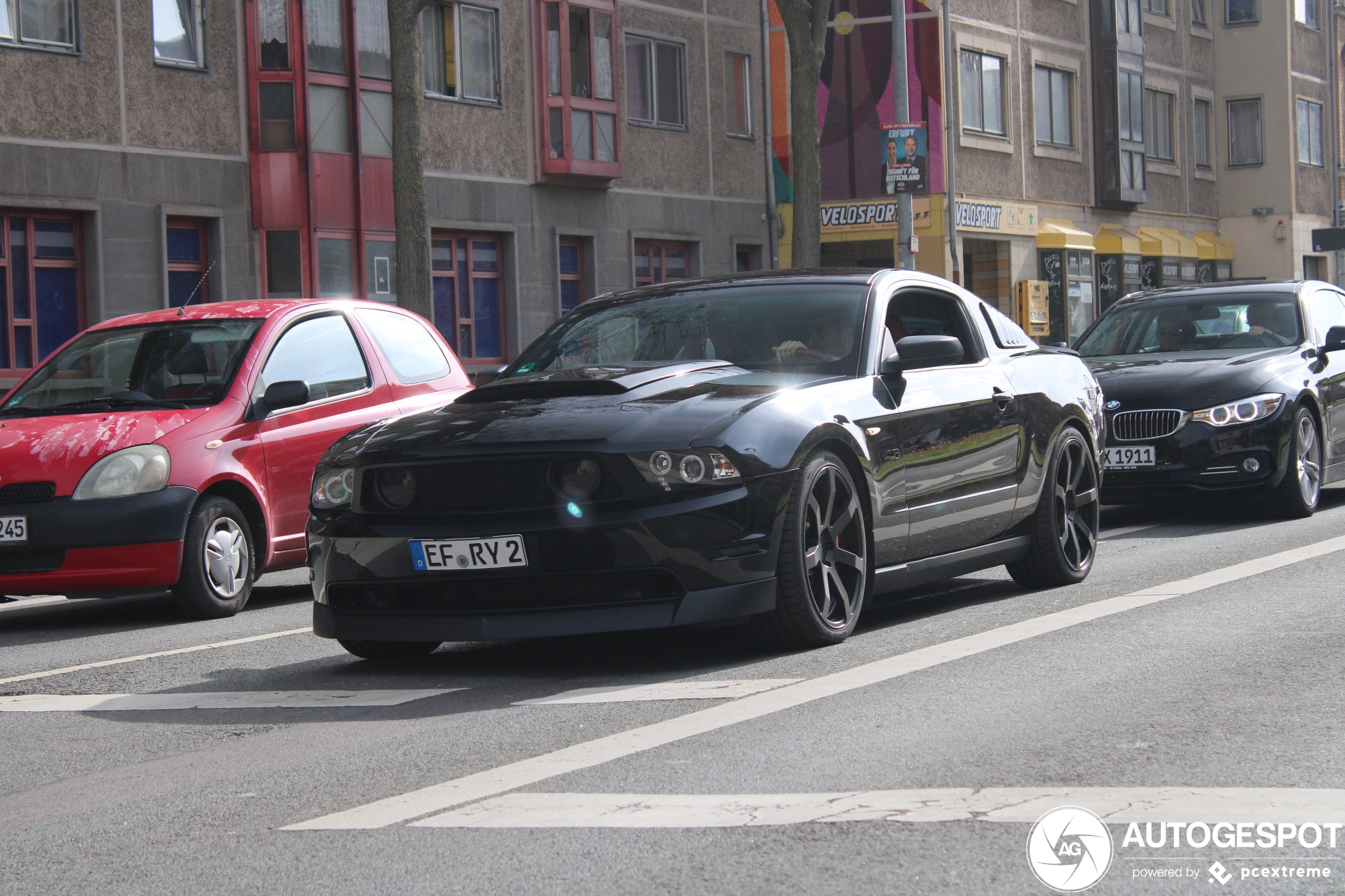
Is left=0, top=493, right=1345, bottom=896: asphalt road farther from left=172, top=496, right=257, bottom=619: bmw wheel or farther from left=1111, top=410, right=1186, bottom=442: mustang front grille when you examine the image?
left=1111, top=410, right=1186, bottom=442: mustang front grille

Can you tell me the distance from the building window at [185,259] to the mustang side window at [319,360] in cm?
1324

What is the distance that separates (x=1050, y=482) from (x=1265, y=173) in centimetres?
4404

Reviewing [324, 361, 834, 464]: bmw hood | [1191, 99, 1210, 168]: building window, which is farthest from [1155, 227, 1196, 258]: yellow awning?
[324, 361, 834, 464]: bmw hood

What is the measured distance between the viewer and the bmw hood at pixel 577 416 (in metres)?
6.53

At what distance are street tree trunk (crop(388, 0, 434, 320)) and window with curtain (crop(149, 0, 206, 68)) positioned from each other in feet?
14.3

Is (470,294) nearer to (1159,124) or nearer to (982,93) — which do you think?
(982,93)

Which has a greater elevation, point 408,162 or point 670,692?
point 408,162

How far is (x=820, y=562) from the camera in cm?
697

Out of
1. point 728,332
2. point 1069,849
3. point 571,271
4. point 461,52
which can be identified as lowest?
point 1069,849

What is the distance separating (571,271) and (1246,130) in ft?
87.8

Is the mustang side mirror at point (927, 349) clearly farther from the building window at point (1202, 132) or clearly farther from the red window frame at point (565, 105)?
the building window at point (1202, 132)

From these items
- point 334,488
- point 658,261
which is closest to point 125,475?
point 334,488

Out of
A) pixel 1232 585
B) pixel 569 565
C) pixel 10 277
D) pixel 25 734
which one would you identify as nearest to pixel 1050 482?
pixel 1232 585

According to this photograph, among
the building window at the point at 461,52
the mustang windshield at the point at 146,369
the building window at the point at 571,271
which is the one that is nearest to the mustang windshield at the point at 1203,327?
the mustang windshield at the point at 146,369
